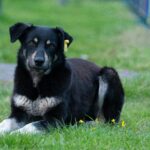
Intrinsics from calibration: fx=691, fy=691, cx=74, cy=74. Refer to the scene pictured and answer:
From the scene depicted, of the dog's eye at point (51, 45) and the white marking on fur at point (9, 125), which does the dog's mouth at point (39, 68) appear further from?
the white marking on fur at point (9, 125)

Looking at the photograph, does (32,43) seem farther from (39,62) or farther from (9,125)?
(9,125)

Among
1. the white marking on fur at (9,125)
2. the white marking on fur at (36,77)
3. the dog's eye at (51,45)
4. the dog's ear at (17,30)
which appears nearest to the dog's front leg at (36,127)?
the white marking on fur at (9,125)

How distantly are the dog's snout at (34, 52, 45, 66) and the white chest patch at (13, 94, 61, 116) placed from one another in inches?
18.8

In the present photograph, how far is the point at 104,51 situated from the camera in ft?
56.4

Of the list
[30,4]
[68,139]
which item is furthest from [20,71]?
[30,4]

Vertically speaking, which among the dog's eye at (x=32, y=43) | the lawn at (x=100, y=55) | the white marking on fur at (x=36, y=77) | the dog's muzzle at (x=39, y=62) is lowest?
the lawn at (x=100, y=55)

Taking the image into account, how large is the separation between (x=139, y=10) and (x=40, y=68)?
13129mm

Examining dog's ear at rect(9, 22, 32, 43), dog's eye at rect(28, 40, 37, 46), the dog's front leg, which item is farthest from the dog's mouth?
the dog's front leg

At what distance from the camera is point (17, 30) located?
809 centimetres

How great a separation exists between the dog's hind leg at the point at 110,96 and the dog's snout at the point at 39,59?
1.38m

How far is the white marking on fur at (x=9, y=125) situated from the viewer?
7869 millimetres

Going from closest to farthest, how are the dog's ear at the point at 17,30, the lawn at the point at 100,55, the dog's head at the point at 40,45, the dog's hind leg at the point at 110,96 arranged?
the lawn at the point at 100,55, the dog's head at the point at 40,45, the dog's ear at the point at 17,30, the dog's hind leg at the point at 110,96

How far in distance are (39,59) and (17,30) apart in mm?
590

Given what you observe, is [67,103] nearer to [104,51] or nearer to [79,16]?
[104,51]
